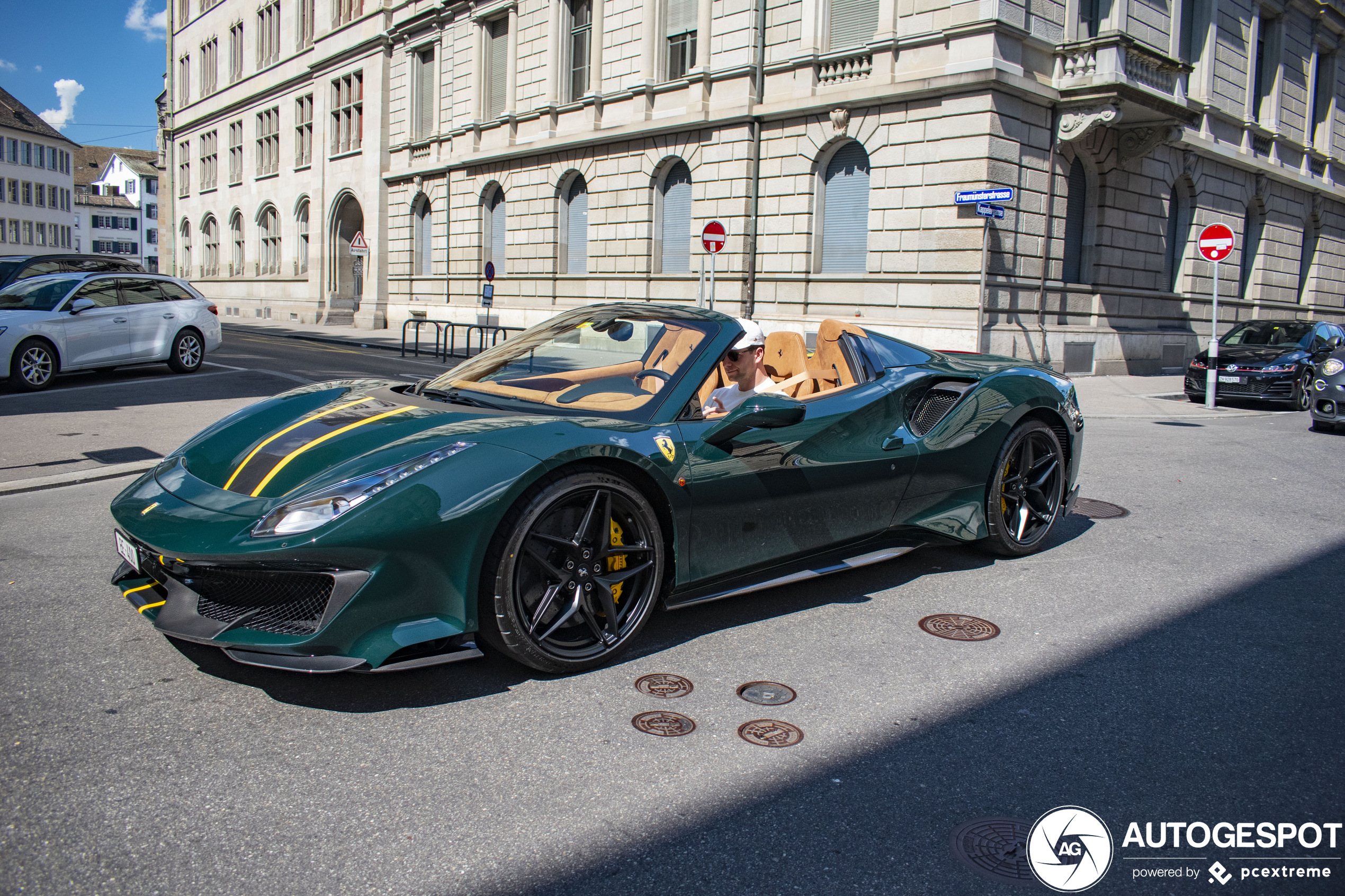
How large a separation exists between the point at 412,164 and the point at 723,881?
36.0 meters

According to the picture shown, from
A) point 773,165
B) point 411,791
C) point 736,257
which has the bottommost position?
point 411,791

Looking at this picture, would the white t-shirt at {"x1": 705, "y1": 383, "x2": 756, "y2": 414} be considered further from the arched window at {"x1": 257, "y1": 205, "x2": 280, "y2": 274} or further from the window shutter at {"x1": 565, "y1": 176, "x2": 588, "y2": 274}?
the arched window at {"x1": 257, "y1": 205, "x2": 280, "y2": 274}

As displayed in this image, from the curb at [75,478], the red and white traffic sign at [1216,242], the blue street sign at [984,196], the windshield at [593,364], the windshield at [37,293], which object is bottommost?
the curb at [75,478]

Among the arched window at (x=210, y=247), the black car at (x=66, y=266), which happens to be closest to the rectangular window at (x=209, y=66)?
the arched window at (x=210, y=247)

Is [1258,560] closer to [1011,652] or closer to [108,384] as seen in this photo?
[1011,652]

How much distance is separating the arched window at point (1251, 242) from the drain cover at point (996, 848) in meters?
31.1

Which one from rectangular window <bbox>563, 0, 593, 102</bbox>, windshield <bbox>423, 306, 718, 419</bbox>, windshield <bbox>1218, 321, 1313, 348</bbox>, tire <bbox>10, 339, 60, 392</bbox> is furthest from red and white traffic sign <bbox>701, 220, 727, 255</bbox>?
windshield <bbox>423, 306, 718, 419</bbox>

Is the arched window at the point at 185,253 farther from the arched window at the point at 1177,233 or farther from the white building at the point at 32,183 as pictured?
the arched window at the point at 1177,233

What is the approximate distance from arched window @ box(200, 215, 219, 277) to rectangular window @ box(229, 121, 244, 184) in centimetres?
376

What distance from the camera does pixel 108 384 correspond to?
42.9ft

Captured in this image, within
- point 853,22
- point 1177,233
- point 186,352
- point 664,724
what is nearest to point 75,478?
point 664,724

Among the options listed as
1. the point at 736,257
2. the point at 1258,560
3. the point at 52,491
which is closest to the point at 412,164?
the point at 736,257

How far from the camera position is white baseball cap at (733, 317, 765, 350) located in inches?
169

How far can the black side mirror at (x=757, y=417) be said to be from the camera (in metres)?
3.79
